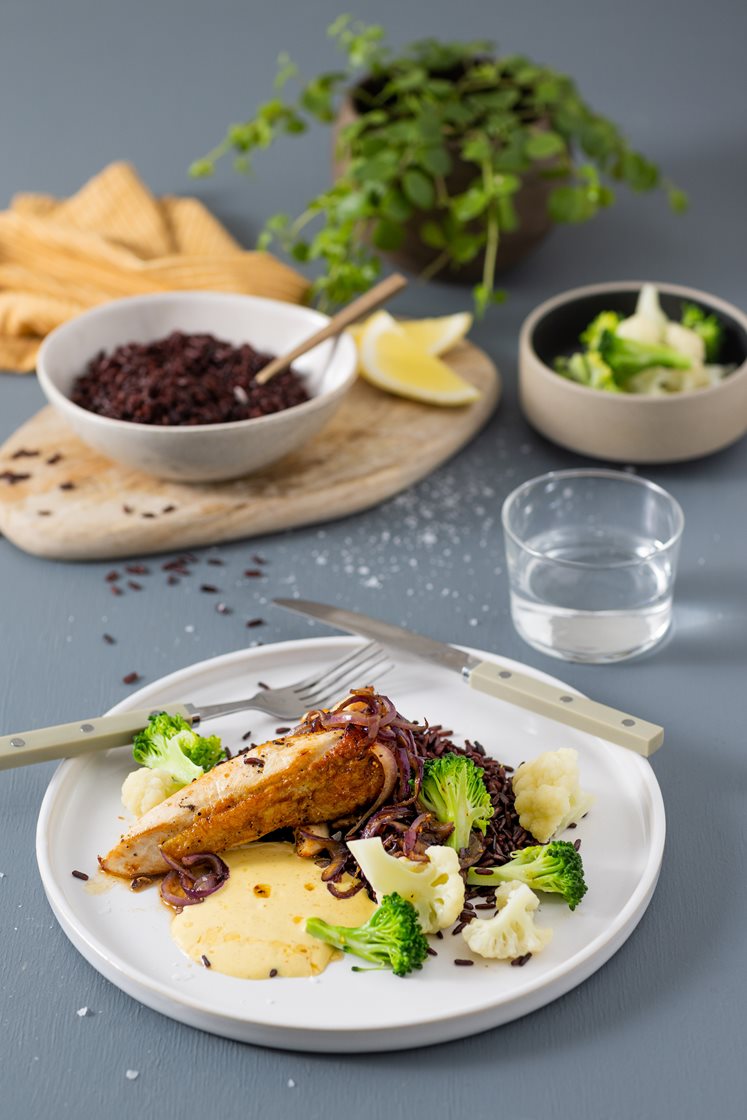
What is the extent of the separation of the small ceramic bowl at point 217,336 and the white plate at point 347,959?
0.81 metres

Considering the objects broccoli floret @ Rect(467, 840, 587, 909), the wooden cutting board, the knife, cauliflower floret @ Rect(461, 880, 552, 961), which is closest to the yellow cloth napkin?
the wooden cutting board

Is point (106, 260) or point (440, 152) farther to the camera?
point (106, 260)

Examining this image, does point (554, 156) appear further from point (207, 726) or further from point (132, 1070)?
point (132, 1070)

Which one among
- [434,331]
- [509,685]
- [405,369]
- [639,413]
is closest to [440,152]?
[434,331]

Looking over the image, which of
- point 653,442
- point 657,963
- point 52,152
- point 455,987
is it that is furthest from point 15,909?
point 52,152

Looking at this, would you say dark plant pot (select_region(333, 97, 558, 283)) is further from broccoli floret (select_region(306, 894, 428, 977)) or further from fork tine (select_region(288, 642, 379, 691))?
broccoli floret (select_region(306, 894, 428, 977))

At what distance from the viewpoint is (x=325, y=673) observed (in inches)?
119

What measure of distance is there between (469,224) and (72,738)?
2.46m

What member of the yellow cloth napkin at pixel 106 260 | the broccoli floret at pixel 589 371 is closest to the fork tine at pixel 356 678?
the broccoli floret at pixel 589 371

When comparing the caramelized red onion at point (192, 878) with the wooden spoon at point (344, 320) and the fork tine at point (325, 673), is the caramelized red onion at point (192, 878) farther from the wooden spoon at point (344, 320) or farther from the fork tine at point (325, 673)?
the wooden spoon at point (344, 320)

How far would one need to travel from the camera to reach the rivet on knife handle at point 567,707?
8.77 ft

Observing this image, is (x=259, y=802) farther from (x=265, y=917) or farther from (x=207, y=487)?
(x=207, y=487)

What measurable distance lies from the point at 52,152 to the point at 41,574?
8.96ft

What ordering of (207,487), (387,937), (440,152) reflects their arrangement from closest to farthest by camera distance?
(387,937) → (207,487) → (440,152)
